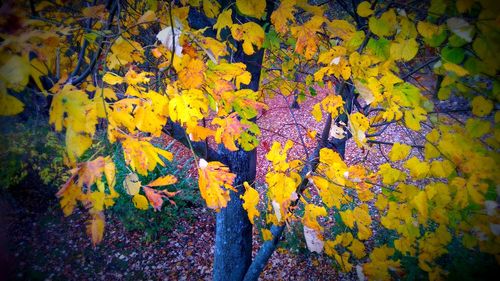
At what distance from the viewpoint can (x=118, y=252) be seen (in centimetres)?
507

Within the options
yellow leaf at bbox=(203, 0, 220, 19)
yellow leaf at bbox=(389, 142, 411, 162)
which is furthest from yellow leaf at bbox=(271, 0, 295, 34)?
yellow leaf at bbox=(389, 142, 411, 162)

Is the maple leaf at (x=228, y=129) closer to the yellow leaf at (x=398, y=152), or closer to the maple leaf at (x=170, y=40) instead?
the maple leaf at (x=170, y=40)

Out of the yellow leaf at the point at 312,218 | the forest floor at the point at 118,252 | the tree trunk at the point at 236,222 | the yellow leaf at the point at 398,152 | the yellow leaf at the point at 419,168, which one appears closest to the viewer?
the yellow leaf at the point at 419,168

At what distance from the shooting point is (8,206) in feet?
20.2

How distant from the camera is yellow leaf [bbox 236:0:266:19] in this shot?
57.1 inches

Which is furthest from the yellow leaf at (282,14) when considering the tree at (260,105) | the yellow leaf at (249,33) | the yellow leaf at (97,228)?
the yellow leaf at (97,228)

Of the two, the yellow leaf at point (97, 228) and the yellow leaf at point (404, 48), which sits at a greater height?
the yellow leaf at point (404, 48)

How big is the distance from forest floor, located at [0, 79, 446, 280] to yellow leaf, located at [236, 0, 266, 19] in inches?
104

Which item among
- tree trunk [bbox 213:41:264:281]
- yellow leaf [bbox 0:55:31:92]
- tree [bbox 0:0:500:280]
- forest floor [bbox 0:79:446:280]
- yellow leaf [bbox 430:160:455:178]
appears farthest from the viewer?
forest floor [bbox 0:79:446:280]

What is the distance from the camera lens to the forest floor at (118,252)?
4672 millimetres

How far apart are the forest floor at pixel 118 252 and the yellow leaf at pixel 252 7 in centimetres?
265

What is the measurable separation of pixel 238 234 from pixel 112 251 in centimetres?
362

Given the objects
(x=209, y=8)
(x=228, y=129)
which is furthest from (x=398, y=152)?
(x=209, y=8)

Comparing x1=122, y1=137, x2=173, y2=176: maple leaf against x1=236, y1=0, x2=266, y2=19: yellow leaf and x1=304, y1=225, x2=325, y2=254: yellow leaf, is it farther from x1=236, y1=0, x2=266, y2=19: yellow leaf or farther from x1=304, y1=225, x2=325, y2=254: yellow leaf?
x1=304, y1=225, x2=325, y2=254: yellow leaf
